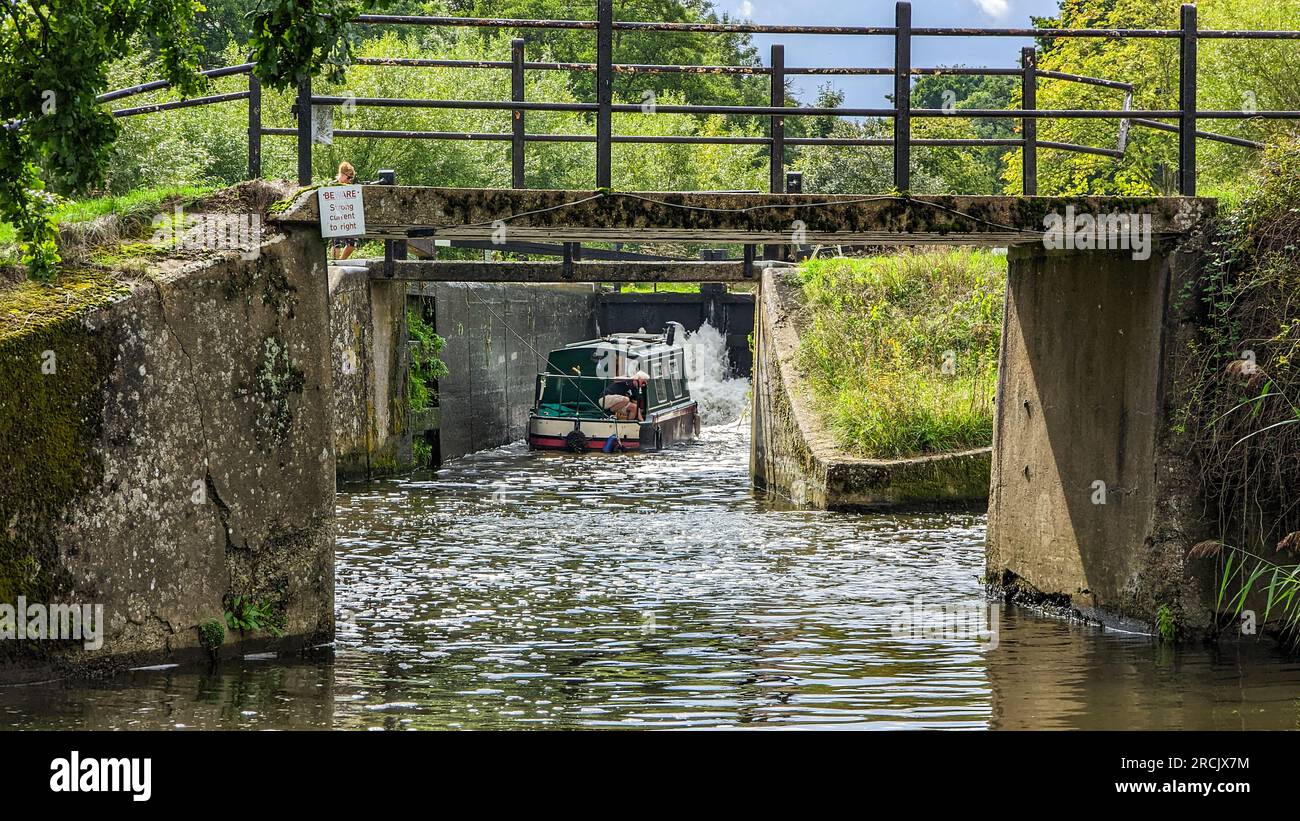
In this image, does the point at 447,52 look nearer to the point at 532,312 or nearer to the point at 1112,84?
the point at 532,312

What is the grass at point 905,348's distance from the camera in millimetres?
17734

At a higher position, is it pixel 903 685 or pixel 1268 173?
pixel 1268 173

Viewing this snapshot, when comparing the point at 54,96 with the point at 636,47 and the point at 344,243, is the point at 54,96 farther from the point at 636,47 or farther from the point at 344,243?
the point at 636,47

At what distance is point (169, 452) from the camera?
29.2 feet

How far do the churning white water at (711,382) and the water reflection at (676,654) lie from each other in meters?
16.8

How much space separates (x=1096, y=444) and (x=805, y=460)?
778cm

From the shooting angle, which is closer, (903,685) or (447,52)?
(903,685)

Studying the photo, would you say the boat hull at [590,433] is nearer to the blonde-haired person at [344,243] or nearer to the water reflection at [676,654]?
the blonde-haired person at [344,243]

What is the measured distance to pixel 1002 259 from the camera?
20.9 m

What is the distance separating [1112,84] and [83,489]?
8652mm

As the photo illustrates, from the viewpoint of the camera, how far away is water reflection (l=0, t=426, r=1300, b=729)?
27.0ft

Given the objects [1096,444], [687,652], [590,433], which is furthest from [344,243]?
[1096,444]

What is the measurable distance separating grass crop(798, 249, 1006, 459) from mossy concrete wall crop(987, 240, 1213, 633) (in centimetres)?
544
